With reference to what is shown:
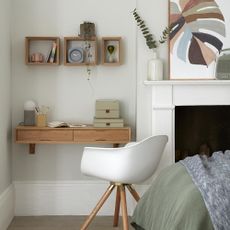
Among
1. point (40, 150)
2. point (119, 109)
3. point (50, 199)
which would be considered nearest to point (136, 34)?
point (119, 109)

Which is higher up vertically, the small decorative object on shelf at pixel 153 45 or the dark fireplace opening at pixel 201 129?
the small decorative object on shelf at pixel 153 45

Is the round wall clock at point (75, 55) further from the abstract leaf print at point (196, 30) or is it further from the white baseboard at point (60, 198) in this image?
the white baseboard at point (60, 198)

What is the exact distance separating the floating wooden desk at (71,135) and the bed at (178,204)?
1.15 meters

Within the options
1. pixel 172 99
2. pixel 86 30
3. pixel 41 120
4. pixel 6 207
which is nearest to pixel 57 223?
pixel 6 207

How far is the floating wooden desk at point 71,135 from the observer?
4332 millimetres

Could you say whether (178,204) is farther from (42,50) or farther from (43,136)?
(42,50)

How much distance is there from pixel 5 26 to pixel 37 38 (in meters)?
0.30

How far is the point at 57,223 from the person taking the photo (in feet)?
14.3

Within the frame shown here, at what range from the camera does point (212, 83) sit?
14.3 ft

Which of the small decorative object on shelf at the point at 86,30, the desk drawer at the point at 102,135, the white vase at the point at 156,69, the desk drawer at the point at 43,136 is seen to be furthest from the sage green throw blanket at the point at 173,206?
the small decorative object on shelf at the point at 86,30

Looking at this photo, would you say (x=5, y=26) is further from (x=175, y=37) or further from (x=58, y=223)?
(x=58, y=223)

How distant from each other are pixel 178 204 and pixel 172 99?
204 cm

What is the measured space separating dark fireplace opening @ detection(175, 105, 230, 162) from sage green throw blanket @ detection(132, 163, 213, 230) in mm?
1612

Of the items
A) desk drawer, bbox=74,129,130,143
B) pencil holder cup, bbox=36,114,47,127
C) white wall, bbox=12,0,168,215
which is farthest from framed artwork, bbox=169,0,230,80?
pencil holder cup, bbox=36,114,47,127
